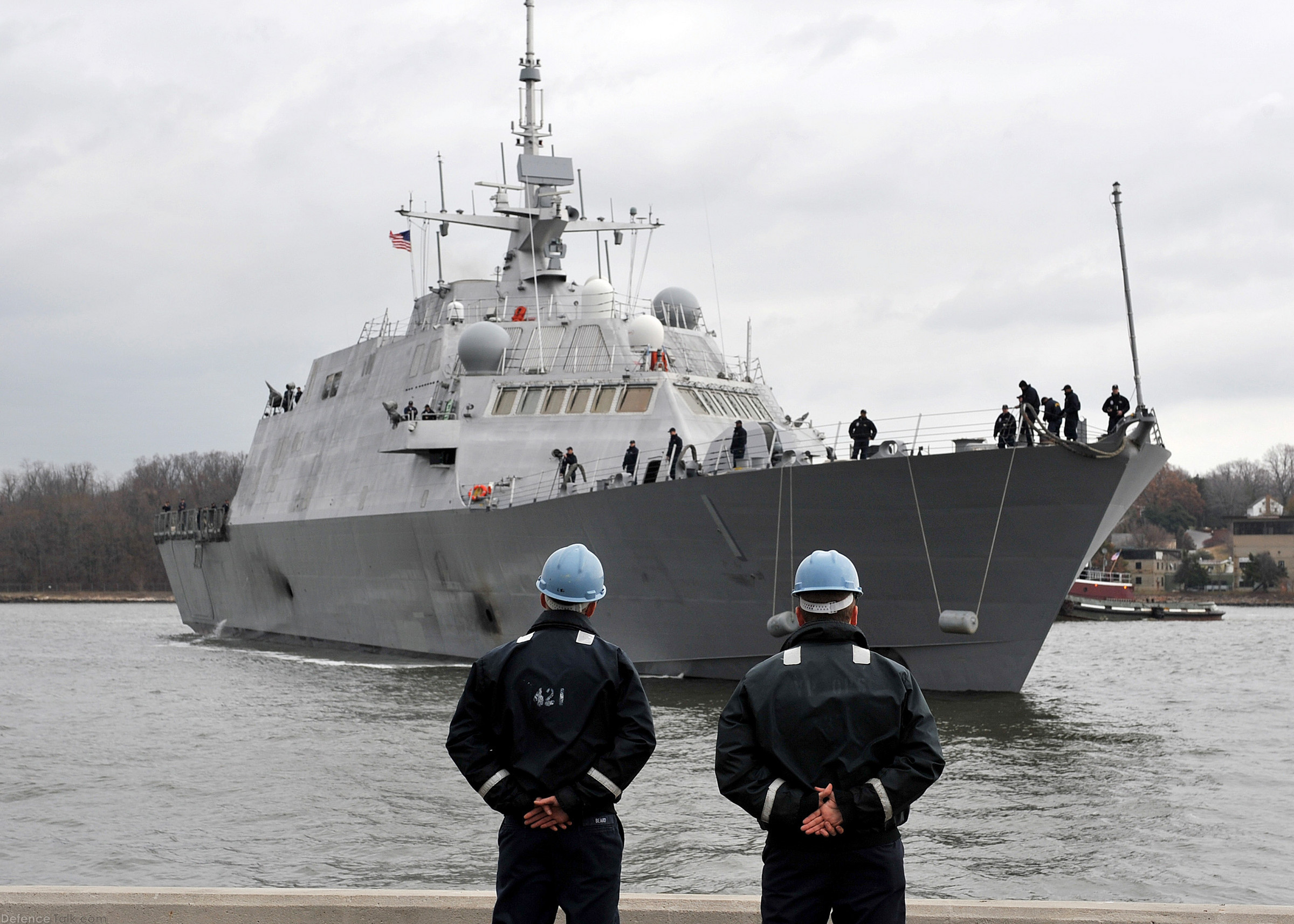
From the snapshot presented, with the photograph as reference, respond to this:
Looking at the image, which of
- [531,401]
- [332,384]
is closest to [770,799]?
[531,401]

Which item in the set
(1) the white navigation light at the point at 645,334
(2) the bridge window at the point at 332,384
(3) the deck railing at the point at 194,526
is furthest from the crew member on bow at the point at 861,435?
(3) the deck railing at the point at 194,526

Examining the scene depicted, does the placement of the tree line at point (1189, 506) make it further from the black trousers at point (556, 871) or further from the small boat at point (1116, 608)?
the black trousers at point (556, 871)

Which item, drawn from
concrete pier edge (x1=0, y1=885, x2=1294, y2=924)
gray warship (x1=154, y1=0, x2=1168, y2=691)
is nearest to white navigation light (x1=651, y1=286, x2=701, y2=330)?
gray warship (x1=154, y1=0, x2=1168, y2=691)

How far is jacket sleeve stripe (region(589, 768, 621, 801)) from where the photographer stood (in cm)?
378

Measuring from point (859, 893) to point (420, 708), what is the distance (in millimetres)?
14332

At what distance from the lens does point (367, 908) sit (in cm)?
437

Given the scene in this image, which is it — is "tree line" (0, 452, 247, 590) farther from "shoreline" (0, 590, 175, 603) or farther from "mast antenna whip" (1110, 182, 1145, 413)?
"mast antenna whip" (1110, 182, 1145, 413)

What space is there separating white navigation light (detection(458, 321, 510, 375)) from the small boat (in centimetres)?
3455

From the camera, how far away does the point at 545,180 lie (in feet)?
89.1

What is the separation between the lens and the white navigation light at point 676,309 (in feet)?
84.5

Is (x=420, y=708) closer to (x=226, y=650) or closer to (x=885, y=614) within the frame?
(x=885, y=614)

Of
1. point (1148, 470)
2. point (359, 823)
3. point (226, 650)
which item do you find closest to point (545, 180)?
point (226, 650)

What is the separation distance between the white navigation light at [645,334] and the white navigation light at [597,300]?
4.73 feet

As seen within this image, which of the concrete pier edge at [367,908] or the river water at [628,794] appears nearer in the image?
the concrete pier edge at [367,908]
